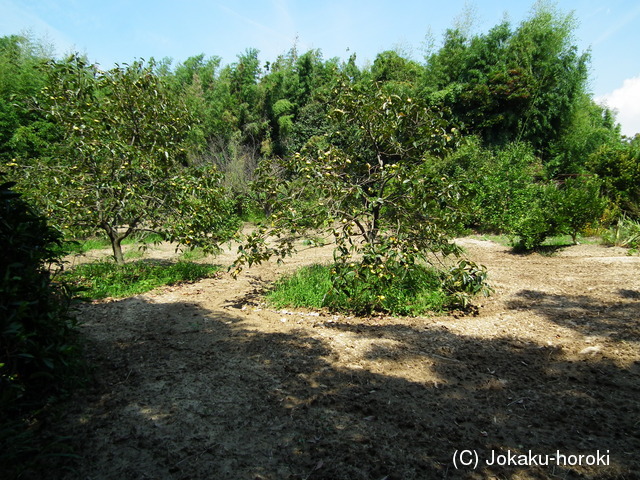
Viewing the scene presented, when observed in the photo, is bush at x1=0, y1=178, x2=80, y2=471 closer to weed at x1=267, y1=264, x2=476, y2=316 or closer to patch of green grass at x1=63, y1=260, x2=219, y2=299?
weed at x1=267, y1=264, x2=476, y2=316

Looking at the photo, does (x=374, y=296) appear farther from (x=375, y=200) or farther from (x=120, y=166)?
(x=120, y=166)

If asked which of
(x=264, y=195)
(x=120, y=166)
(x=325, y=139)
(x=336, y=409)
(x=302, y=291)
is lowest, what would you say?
(x=336, y=409)

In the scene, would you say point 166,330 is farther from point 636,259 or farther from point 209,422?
point 636,259

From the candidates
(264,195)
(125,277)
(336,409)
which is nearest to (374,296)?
(336,409)

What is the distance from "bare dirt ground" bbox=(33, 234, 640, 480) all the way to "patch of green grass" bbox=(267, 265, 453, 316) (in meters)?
0.21

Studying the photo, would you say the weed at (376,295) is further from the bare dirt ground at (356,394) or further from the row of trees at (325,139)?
the row of trees at (325,139)

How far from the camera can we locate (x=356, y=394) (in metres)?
2.51

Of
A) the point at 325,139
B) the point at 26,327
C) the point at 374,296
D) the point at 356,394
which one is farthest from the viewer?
the point at 325,139

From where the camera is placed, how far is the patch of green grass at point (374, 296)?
4.26m

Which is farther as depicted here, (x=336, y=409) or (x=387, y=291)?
(x=387, y=291)

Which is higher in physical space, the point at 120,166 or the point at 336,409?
the point at 120,166

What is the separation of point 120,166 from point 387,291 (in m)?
4.27

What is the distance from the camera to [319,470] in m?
1.81

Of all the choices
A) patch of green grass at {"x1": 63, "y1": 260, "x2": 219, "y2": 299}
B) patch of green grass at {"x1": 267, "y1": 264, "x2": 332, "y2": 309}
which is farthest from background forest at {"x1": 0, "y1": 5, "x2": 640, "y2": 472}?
patch of green grass at {"x1": 63, "y1": 260, "x2": 219, "y2": 299}
